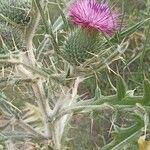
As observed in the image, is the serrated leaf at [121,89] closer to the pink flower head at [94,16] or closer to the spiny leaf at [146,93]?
the spiny leaf at [146,93]

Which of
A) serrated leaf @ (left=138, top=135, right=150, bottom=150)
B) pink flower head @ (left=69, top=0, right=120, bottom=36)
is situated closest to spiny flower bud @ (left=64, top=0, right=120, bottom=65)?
pink flower head @ (left=69, top=0, right=120, bottom=36)

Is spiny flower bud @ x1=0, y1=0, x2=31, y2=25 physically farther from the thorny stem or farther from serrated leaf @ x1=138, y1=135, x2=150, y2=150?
serrated leaf @ x1=138, y1=135, x2=150, y2=150

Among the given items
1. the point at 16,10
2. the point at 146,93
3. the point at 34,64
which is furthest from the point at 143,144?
the point at 16,10

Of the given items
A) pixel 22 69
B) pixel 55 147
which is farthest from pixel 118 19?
pixel 55 147

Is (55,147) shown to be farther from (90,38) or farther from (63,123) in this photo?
(90,38)

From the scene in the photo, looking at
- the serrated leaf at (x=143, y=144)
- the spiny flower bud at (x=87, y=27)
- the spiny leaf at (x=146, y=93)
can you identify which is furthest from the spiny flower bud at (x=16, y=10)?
the serrated leaf at (x=143, y=144)
